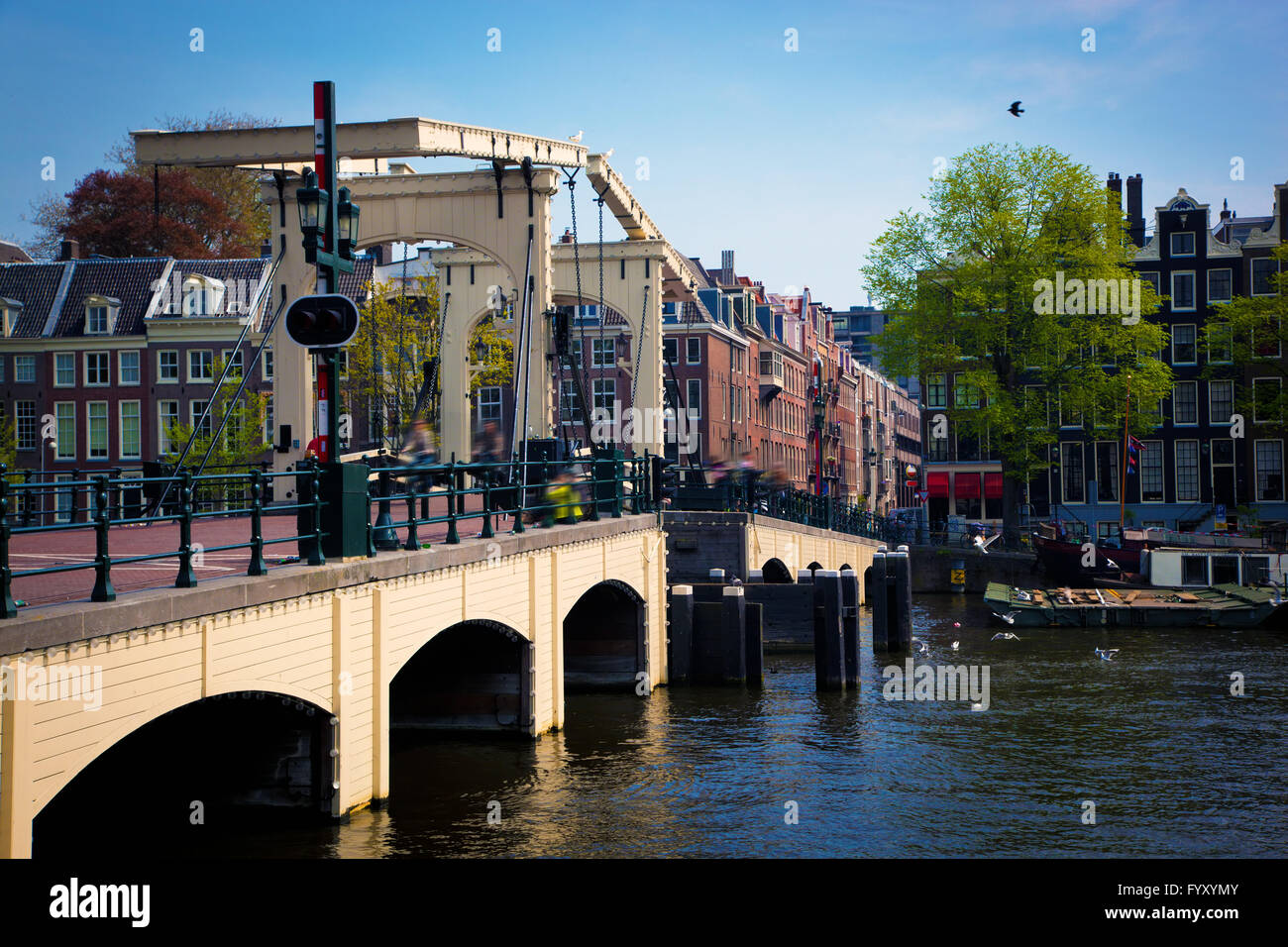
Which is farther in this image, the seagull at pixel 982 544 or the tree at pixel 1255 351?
the tree at pixel 1255 351

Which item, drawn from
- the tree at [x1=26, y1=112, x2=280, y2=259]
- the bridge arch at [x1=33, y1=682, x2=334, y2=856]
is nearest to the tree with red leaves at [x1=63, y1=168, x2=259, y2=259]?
the tree at [x1=26, y1=112, x2=280, y2=259]

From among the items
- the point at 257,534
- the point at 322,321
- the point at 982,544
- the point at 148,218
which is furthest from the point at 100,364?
the point at 257,534

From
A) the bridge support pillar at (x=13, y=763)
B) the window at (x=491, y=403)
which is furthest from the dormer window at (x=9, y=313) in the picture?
the bridge support pillar at (x=13, y=763)

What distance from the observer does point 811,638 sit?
26.1 m

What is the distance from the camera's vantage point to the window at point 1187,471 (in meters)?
54.1

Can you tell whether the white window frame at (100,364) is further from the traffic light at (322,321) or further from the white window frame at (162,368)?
the traffic light at (322,321)

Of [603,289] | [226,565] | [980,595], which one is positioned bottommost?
[980,595]

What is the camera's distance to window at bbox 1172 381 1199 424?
54.2 m

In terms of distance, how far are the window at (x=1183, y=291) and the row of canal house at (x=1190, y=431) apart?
4 centimetres

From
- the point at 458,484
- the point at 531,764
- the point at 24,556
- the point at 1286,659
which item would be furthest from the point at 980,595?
the point at 24,556

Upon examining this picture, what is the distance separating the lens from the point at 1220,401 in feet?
176

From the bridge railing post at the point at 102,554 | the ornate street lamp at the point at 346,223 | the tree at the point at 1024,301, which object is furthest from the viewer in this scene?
the tree at the point at 1024,301

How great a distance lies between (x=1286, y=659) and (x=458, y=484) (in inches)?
690
